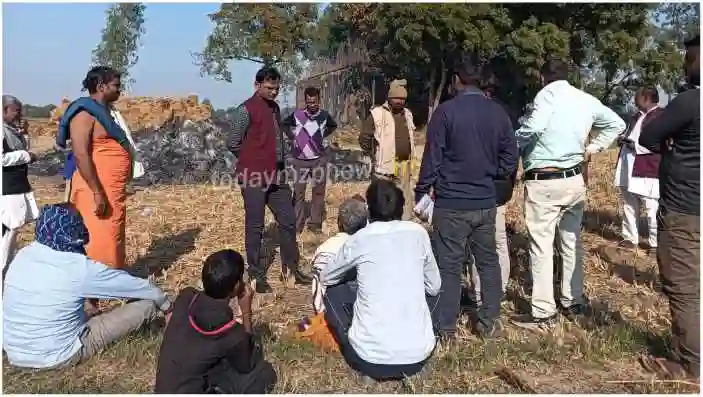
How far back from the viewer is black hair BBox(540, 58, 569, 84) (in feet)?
14.6

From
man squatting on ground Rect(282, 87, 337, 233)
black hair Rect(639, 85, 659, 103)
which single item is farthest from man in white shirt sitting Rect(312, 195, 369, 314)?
black hair Rect(639, 85, 659, 103)

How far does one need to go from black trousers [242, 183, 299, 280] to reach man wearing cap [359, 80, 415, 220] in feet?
4.88

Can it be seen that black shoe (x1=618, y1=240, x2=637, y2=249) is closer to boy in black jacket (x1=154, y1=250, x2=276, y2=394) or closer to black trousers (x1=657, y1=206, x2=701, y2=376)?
black trousers (x1=657, y1=206, x2=701, y2=376)

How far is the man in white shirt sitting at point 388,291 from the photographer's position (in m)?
3.50

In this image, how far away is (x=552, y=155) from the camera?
4.44 metres

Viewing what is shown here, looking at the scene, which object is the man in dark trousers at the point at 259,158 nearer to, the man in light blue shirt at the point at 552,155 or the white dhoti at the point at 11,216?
the white dhoti at the point at 11,216

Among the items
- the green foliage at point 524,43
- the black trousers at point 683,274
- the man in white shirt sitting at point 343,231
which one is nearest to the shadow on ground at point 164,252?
the man in white shirt sitting at point 343,231

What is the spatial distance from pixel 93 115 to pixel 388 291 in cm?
264

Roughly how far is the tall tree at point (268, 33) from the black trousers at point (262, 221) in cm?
2546

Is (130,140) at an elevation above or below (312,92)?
below

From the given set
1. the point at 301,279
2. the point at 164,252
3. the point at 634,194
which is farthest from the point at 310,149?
the point at 634,194

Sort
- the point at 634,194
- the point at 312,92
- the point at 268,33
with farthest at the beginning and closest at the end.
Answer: the point at 268,33 → the point at 312,92 → the point at 634,194

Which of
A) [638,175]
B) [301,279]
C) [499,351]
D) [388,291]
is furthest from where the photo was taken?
[638,175]

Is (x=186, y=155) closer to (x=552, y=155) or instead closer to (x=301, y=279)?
(x=301, y=279)
